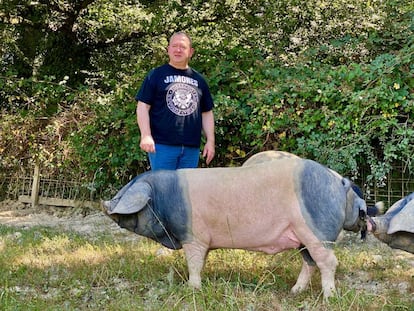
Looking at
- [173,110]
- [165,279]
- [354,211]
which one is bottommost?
[165,279]

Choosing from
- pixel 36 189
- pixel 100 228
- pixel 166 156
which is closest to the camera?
pixel 166 156

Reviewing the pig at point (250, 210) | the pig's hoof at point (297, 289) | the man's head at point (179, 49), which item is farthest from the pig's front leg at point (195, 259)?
the man's head at point (179, 49)

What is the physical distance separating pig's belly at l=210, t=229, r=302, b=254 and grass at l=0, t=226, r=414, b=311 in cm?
19

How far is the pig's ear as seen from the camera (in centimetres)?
334

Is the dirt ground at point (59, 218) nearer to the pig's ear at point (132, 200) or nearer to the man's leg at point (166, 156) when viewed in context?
the man's leg at point (166, 156)

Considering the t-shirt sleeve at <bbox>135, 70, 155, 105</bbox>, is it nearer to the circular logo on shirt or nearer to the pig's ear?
the circular logo on shirt

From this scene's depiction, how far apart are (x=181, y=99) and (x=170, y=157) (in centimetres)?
44

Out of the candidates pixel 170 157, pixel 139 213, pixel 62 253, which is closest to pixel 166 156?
pixel 170 157

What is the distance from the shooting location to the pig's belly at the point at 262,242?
341 cm

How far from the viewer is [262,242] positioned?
11.3 ft

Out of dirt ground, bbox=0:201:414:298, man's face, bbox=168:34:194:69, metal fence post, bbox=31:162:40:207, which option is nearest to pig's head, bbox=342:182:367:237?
dirt ground, bbox=0:201:414:298

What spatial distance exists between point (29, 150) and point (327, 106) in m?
4.62

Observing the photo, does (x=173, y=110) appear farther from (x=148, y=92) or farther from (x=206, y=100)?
(x=206, y=100)

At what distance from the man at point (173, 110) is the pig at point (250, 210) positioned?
44cm
